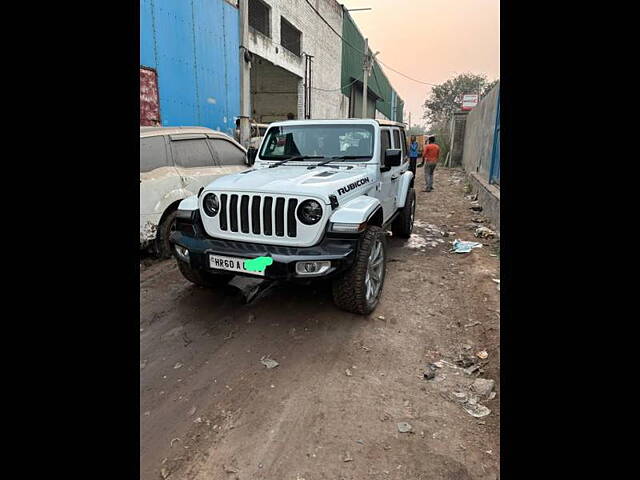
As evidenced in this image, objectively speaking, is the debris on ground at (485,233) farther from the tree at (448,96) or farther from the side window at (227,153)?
the tree at (448,96)

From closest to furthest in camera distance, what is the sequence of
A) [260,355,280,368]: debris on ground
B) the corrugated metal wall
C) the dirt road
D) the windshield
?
the dirt road < [260,355,280,368]: debris on ground < the windshield < the corrugated metal wall

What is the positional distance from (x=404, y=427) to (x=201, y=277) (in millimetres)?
2490

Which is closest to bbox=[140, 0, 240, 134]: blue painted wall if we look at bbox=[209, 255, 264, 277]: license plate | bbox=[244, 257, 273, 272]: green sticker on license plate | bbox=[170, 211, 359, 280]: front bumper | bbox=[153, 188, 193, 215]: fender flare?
bbox=[153, 188, 193, 215]: fender flare

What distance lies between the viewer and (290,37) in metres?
19.8

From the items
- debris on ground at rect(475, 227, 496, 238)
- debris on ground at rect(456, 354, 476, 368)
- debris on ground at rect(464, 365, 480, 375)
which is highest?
debris on ground at rect(475, 227, 496, 238)

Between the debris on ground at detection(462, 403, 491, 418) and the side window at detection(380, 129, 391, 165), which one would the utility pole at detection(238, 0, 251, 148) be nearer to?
the side window at detection(380, 129, 391, 165)

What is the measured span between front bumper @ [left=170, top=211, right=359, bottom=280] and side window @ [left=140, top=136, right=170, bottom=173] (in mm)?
1837

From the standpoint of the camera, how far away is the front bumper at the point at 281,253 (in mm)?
3090

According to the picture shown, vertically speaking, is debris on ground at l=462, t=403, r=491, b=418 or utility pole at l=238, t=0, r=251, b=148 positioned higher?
utility pole at l=238, t=0, r=251, b=148

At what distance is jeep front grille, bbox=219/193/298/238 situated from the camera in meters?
3.23

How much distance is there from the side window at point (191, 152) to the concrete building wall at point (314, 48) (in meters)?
10.4
